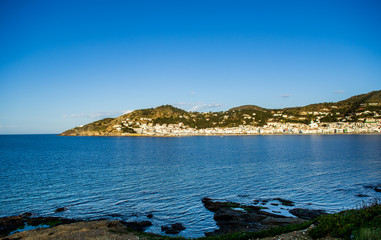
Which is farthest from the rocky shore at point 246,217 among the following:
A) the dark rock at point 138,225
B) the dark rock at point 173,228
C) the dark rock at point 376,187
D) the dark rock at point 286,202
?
the dark rock at point 376,187

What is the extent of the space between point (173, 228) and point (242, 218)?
22.4 feet

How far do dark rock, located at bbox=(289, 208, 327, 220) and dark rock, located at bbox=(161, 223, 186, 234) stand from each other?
459 inches

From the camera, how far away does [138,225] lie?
22.1 metres

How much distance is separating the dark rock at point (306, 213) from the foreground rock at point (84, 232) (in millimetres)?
15500

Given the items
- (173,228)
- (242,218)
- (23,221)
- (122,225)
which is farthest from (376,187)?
(23,221)

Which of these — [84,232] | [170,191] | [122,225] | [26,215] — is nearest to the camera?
[84,232]

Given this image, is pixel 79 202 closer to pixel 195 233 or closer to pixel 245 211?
pixel 195 233

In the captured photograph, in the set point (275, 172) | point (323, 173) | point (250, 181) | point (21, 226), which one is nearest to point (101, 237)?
point (21, 226)

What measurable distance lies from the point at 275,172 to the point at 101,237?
1495 inches

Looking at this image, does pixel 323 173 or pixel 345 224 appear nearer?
pixel 345 224

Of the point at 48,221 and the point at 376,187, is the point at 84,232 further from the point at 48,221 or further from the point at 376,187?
the point at 376,187

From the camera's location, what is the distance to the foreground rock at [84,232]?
60.3 feet

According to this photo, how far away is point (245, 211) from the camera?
25.2m

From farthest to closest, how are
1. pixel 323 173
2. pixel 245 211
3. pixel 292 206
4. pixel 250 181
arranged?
1. pixel 323 173
2. pixel 250 181
3. pixel 292 206
4. pixel 245 211
